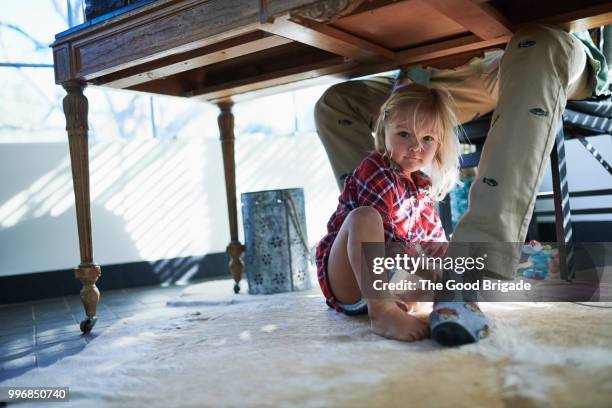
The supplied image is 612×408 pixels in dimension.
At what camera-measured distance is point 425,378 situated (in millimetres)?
706

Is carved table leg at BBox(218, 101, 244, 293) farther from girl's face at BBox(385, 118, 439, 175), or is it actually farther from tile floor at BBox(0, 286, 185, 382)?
girl's face at BBox(385, 118, 439, 175)

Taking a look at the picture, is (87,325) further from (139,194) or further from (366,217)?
(139,194)

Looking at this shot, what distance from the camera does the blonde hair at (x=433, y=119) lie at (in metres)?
1.12

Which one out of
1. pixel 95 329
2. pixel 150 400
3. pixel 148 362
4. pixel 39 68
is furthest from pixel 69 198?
pixel 150 400

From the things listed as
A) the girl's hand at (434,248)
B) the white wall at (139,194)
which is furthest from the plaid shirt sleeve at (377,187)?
the white wall at (139,194)

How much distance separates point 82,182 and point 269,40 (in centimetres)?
59

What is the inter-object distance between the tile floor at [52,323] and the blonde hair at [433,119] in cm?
82

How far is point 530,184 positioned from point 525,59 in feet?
0.75

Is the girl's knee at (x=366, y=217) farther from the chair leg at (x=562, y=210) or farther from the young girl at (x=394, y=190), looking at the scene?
the chair leg at (x=562, y=210)

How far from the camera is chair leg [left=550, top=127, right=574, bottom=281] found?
1.39 m

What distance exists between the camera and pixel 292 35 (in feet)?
3.47

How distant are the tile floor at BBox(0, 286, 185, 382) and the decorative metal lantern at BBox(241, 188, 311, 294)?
33 centimetres

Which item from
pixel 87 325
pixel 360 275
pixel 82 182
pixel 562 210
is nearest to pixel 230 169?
pixel 82 182

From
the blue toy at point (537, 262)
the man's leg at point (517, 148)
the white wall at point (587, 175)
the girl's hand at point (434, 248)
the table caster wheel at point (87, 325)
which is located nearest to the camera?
the man's leg at point (517, 148)
